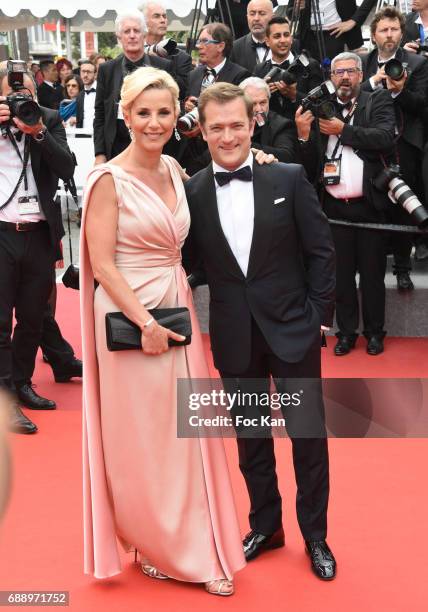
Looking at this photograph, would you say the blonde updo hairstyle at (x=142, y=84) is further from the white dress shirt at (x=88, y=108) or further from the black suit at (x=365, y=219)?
the white dress shirt at (x=88, y=108)

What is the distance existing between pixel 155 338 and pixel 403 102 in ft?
12.3

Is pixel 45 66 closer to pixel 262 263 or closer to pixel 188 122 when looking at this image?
pixel 188 122

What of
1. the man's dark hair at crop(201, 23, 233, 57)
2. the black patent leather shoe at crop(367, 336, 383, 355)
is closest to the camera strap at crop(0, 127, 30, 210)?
the man's dark hair at crop(201, 23, 233, 57)

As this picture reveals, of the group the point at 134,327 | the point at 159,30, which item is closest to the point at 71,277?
the point at 134,327

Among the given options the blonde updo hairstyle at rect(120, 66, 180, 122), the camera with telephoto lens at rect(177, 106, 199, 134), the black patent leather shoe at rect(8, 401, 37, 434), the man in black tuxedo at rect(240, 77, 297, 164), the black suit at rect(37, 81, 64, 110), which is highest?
the blonde updo hairstyle at rect(120, 66, 180, 122)

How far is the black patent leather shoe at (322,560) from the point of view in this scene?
3.41 meters

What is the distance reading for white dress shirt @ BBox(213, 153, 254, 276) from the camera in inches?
128

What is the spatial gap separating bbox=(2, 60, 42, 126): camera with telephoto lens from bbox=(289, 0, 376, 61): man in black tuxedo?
3.54 m

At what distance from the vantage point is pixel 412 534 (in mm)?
3744

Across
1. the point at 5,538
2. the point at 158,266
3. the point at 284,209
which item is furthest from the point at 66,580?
the point at 284,209

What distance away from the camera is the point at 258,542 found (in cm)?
359

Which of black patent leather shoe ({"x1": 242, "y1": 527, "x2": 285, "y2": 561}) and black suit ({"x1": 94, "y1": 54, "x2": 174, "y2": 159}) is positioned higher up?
black suit ({"x1": 94, "y1": 54, "x2": 174, "y2": 159})

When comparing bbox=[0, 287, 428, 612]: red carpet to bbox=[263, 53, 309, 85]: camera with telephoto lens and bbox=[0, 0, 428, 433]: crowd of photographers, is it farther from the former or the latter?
bbox=[263, 53, 309, 85]: camera with telephoto lens

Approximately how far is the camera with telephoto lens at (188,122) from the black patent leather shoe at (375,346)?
1.86 m
